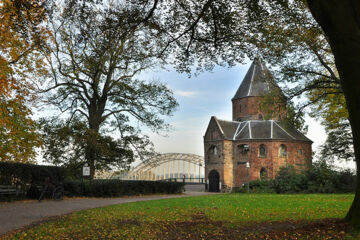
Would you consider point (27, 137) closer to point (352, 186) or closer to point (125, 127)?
point (125, 127)

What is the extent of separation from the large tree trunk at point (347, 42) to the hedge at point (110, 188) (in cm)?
1745

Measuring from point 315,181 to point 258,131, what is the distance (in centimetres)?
1963

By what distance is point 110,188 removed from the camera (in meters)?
22.8

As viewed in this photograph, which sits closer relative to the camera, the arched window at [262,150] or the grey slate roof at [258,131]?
the arched window at [262,150]

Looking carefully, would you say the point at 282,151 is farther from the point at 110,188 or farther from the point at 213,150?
the point at 110,188

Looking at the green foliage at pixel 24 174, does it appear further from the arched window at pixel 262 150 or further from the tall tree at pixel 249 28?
the arched window at pixel 262 150

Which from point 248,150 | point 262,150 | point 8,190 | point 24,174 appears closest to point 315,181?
point 248,150

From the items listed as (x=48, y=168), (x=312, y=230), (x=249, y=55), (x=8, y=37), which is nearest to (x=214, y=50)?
(x=249, y=55)

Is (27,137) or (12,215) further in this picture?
(27,137)

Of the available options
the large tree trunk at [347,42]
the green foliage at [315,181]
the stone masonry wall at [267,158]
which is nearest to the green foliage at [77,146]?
the green foliage at [315,181]

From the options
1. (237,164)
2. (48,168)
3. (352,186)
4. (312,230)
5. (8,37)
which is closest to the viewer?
(312,230)

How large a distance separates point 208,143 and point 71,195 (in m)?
26.9

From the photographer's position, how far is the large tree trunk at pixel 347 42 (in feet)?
21.3

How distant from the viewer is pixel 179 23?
11273 millimetres
